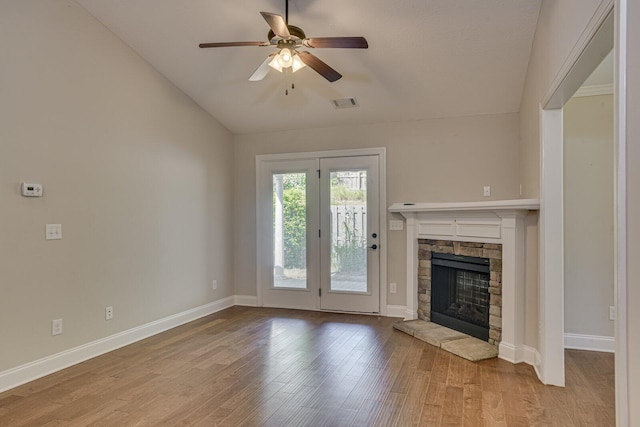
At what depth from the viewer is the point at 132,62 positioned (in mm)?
3990

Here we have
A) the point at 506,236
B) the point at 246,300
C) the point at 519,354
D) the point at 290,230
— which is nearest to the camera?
the point at 519,354

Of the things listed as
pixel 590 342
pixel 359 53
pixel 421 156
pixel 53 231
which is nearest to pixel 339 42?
pixel 359 53

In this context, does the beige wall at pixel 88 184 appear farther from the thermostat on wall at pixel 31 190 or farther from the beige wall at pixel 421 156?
the beige wall at pixel 421 156

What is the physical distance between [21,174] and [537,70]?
4156 mm

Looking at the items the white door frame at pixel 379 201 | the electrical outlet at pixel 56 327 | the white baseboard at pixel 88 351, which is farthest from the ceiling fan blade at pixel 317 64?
the white baseboard at pixel 88 351

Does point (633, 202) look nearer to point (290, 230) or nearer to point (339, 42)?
point (339, 42)

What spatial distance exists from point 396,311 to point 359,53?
302 cm

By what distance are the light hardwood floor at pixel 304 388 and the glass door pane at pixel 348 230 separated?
3.79 ft

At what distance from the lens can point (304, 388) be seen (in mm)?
2881

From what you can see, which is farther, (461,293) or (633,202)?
(461,293)

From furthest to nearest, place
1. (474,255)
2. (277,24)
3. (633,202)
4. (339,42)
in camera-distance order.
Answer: (474,255) → (339,42) → (277,24) → (633,202)

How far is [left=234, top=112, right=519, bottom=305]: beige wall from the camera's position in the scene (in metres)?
4.52

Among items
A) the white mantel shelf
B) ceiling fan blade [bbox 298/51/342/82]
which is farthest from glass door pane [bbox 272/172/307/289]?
ceiling fan blade [bbox 298/51/342/82]

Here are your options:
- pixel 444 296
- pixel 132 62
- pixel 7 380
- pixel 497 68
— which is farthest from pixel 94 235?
pixel 497 68
